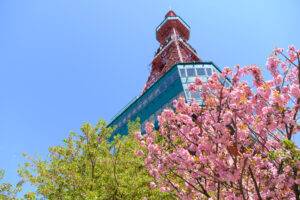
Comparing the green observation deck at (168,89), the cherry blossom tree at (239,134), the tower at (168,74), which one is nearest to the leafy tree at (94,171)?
the cherry blossom tree at (239,134)

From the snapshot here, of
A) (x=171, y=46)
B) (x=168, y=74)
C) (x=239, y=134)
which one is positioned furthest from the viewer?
(x=171, y=46)

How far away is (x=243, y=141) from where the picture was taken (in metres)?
8.17

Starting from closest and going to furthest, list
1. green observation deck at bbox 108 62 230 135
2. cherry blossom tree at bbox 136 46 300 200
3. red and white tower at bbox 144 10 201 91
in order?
cherry blossom tree at bbox 136 46 300 200, green observation deck at bbox 108 62 230 135, red and white tower at bbox 144 10 201 91

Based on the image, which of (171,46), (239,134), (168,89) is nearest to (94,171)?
(239,134)

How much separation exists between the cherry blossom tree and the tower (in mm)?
22852

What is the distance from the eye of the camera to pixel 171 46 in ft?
211

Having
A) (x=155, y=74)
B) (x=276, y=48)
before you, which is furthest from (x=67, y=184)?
(x=155, y=74)

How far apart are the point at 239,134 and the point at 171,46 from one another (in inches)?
2254

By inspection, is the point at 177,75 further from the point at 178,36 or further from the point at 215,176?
the point at 215,176

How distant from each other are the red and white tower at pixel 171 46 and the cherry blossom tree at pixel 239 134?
48928 millimetres

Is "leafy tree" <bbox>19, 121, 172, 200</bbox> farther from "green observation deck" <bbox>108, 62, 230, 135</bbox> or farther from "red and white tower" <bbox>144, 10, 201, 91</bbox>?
"red and white tower" <bbox>144, 10, 201, 91</bbox>

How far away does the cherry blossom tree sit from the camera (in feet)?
25.6

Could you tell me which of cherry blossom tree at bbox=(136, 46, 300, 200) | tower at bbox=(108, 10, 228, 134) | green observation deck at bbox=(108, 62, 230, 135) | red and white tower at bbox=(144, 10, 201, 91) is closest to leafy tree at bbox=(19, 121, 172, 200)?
cherry blossom tree at bbox=(136, 46, 300, 200)

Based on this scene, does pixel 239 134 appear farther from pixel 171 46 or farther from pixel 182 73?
pixel 171 46
